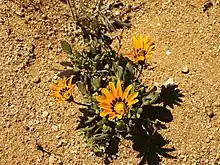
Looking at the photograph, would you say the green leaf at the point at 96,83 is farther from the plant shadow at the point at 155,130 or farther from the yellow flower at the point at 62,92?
the plant shadow at the point at 155,130

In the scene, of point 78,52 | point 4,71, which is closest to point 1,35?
point 4,71

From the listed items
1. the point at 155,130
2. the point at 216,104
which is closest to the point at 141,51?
the point at 155,130

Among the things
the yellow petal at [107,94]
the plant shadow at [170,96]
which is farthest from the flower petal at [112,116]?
the plant shadow at [170,96]

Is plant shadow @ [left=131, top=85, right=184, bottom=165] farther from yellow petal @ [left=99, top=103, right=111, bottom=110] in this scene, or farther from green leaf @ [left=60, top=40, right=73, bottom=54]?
green leaf @ [left=60, top=40, right=73, bottom=54]

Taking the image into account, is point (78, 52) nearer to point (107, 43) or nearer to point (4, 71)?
point (107, 43)

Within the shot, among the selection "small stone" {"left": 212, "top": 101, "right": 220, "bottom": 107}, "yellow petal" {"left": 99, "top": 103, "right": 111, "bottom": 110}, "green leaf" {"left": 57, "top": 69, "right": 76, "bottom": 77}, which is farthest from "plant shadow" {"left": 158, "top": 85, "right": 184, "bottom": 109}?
"green leaf" {"left": 57, "top": 69, "right": 76, "bottom": 77}

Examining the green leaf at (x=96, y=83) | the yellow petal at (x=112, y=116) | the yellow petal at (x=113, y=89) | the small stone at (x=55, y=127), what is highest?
the green leaf at (x=96, y=83)
